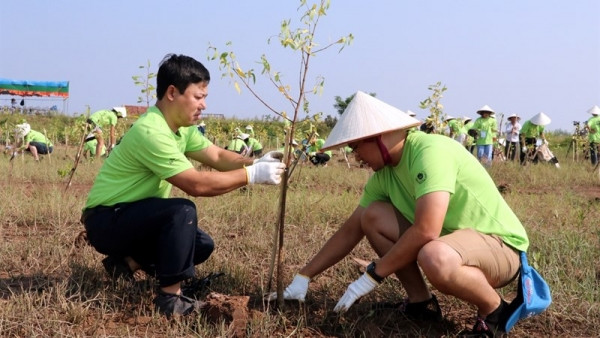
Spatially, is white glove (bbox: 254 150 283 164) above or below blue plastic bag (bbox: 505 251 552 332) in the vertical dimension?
above

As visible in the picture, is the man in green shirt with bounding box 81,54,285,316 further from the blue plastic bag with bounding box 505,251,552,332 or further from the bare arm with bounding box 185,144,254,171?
the blue plastic bag with bounding box 505,251,552,332

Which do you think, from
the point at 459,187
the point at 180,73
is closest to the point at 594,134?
the point at 459,187

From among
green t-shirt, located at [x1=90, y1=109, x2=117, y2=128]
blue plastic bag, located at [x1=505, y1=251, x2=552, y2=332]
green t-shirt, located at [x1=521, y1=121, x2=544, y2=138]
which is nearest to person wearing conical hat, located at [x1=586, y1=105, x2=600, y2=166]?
green t-shirt, located at [x1=521, y1=121, x2=544, y2=138]

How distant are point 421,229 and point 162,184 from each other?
4.06 ft

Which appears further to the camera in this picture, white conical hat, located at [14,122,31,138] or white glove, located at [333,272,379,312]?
white conical hat, located at [14,122,31,138]

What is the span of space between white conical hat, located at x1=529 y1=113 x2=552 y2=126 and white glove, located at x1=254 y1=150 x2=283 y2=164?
10629 mm

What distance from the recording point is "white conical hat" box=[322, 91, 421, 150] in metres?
2.47

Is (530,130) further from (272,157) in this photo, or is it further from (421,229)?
(421,229)

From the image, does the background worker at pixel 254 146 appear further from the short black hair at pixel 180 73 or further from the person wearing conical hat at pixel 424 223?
the person wearing conical hat at pixel 424 223

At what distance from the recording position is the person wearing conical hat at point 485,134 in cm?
1156

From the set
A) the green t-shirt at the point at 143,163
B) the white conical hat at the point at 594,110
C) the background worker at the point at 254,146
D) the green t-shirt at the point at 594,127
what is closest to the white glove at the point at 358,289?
the green t-shirt at the point at 143,163

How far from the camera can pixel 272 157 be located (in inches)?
112

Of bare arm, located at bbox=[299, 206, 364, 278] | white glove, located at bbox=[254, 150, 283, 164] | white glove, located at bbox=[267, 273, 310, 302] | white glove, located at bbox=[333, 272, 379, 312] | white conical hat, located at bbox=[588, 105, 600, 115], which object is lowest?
white glove, located at bbox=[267, 273, 310, 302]

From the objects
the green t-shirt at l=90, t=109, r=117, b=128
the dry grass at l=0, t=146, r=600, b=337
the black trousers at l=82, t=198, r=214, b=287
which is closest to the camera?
the dry grass at l=0, t=146, r=600, b=337
